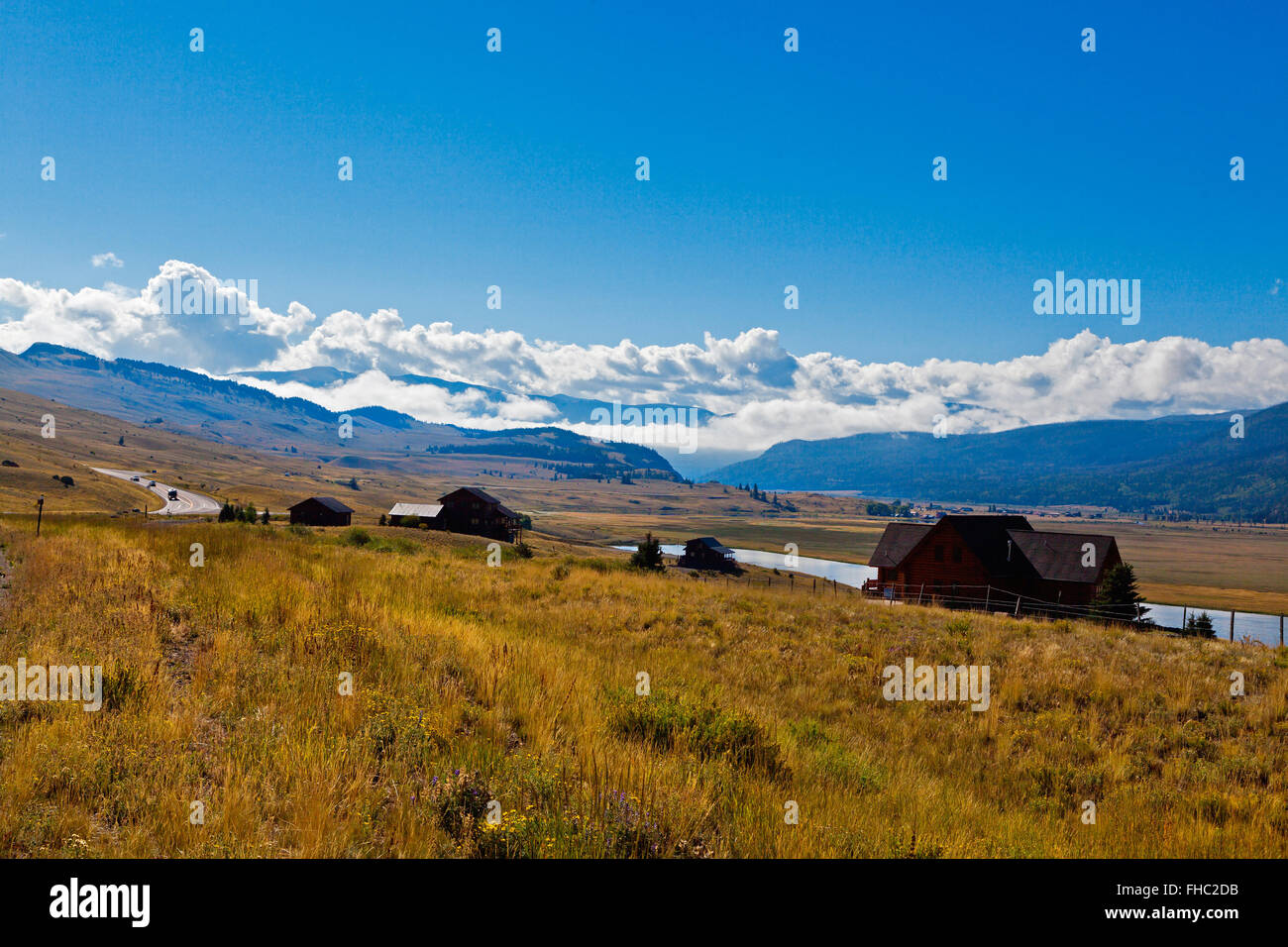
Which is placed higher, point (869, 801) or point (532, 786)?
point (532, 786)

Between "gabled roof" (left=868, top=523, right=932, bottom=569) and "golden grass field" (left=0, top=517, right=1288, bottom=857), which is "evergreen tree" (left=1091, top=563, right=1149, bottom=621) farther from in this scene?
"golden grass field" (left=0, top=517, right=1288, bottom=857)

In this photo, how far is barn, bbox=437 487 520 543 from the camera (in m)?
95.4

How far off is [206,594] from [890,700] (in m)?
12.7

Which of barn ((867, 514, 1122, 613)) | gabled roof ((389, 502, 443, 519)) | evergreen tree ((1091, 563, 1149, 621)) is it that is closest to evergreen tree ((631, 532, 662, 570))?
barn ((867, 514, 1122, 613))

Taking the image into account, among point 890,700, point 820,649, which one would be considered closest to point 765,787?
point 890,700

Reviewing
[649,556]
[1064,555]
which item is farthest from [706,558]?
[1064,555]

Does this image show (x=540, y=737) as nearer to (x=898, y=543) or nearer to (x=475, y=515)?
(x=898, y=543)

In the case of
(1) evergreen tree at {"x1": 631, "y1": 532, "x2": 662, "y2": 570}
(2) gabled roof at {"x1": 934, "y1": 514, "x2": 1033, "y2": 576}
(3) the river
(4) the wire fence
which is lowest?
(3) the river

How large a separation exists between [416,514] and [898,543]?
65.6m

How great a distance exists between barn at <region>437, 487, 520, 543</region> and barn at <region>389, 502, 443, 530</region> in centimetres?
104

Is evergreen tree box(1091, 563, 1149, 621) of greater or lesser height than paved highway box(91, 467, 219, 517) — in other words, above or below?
below

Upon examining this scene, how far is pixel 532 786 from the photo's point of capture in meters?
5.01

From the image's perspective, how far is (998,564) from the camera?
160 ft
